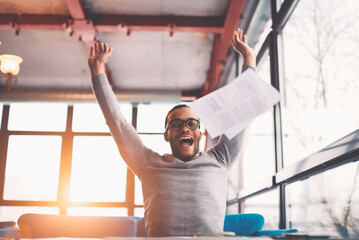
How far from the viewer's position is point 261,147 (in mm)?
4172

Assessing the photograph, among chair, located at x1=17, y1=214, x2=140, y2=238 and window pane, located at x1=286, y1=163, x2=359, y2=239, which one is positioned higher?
window pane, located at x1=286, y1=163, x2=359, y2=239

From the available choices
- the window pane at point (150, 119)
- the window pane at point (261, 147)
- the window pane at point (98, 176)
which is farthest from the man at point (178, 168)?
the window pane at point (150, 119)

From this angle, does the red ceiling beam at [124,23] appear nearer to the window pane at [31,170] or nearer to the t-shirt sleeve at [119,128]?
the window pane at [31,170]

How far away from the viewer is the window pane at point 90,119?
294 inches

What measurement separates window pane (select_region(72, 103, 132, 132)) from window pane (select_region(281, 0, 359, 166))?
15.9ft

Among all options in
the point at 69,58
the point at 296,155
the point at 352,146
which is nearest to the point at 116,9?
the point at 69,58

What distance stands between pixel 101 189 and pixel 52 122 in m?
1.66

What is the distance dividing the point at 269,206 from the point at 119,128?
2574 millimetres

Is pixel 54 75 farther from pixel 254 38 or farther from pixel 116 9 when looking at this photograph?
pixel 254 38

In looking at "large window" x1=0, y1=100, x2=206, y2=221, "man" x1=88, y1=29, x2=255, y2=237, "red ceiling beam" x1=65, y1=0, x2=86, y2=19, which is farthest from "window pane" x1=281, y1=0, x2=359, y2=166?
"large window" x1=0, y1=100, x2=206, y2=221

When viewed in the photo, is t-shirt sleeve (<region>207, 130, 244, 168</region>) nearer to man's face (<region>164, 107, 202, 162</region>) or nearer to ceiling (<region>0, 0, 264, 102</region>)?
man's face (<region>164, 107, 202, 162</region>)

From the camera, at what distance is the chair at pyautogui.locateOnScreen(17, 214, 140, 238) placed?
179 cm

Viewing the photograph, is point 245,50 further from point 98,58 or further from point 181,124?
point 98,58

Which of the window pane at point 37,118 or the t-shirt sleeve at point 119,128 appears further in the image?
the window pane at point 37,118
